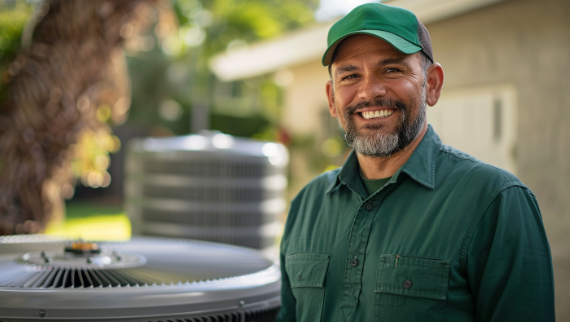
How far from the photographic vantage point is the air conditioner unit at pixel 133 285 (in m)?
1.82

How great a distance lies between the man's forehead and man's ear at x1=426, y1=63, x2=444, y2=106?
17 centimetres

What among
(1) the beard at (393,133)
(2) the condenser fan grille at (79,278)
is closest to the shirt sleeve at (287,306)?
(2) the condenser fan grille at (79,278)

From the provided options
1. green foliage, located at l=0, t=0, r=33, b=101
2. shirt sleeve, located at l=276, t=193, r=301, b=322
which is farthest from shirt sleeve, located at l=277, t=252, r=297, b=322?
green foliage, located at l=0, t=0, r=33, b=101

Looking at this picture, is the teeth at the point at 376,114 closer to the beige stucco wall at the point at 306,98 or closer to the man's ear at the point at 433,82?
the man's ear at the point at 433,82

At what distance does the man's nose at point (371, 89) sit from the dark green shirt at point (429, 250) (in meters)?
0.23

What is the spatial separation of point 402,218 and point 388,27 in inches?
24.3

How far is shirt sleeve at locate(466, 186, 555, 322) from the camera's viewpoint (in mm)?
1422

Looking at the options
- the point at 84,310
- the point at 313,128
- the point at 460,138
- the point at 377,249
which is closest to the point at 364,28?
the point at 377,249

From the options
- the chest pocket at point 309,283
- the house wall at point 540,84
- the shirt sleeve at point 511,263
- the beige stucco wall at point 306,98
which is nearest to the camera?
the shirt sleeve at point 511,263

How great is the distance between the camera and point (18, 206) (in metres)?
5.37

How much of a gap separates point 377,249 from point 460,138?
13.4 feet

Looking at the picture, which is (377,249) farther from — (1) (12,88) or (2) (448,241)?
(1) (12,88)

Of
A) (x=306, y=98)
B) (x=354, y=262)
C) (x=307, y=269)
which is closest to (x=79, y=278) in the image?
(x=307, y=269)

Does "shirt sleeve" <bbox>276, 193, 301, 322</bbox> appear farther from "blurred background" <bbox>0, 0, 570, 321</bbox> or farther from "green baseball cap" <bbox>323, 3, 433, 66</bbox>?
"blurred background" <bbox>0, 0, 570, 321</bbox>
